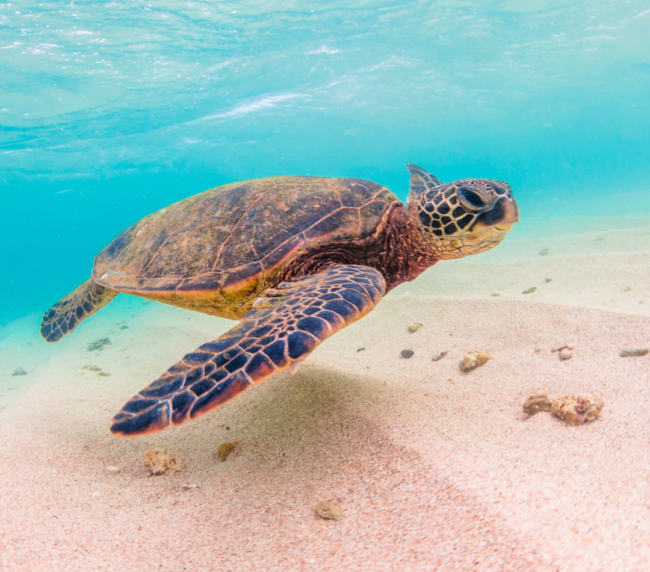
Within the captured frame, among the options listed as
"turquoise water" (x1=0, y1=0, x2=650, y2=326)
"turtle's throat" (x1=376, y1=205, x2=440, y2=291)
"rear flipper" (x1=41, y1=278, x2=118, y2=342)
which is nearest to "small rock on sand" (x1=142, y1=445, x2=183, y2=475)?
"turtle's throat" (x1=376, y1=205, x2=440, y2=291)

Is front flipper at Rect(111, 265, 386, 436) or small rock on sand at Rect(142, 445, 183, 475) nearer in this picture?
front flipper at Rect(111, 265, 386, 436)

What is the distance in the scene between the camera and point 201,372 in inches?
65.5

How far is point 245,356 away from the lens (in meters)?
1.67

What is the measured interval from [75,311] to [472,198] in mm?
5959

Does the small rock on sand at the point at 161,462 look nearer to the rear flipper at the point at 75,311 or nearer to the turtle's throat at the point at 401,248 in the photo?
the turtle's throat at the point at 401,248

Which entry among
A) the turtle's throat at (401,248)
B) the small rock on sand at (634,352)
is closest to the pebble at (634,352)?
the small rock on sand at (634,352)

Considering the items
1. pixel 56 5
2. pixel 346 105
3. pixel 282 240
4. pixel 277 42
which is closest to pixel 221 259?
pixel 282 240

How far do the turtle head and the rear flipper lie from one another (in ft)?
15.5

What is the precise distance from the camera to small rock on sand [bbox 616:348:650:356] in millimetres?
2300

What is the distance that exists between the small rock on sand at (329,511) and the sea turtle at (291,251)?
2.15ft

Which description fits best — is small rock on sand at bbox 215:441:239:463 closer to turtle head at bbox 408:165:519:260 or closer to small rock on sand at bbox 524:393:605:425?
small rock on sand at bbox 524:393:605:425

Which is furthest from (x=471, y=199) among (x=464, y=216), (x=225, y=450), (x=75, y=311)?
(x=75, y=311)

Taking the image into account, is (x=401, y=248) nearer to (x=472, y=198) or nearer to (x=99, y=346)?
(x=472, y=198)

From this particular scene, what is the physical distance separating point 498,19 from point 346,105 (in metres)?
12.9
